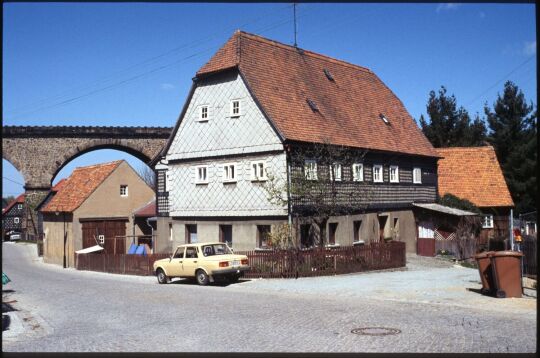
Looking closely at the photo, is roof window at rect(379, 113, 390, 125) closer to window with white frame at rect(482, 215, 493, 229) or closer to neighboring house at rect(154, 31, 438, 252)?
neighboring house at rect(154, 31, 438, 252)

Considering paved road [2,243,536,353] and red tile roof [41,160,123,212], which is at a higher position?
red tile roof [41,160,123,212]

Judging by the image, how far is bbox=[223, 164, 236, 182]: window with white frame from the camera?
100.0ft

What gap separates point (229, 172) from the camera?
1211 inches

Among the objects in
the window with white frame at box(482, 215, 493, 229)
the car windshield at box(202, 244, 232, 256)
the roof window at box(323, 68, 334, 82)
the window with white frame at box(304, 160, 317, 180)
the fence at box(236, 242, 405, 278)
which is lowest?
the fence at box(236, 242, 405, 278)

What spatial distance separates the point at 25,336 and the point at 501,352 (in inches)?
380

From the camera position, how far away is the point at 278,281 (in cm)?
2358

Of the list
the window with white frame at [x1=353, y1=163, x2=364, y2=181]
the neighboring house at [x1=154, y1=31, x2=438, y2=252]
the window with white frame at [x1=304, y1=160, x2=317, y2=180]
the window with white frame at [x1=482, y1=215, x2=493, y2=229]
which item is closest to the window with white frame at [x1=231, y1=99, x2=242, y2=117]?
the neighboring house at [x1=154, y1=31, x2=438, y2=252]

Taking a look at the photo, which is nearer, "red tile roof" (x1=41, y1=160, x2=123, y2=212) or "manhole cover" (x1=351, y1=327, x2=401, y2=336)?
"manhole cover" (x1=351, y1=327, x2=401, y2=336)

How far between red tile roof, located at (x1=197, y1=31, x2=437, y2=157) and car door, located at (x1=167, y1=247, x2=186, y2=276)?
23.1 ft

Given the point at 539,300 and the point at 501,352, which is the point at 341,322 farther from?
the point at 539,300

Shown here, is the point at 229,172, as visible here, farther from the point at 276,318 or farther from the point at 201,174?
the point at 276,318

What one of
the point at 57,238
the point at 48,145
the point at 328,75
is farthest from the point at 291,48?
the point at 48,145

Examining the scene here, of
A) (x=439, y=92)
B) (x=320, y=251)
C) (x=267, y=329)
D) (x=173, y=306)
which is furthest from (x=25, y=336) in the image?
(x=439, y=92)

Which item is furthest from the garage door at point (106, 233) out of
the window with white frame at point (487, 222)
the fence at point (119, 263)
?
the window with white frame at point (487, 222)
